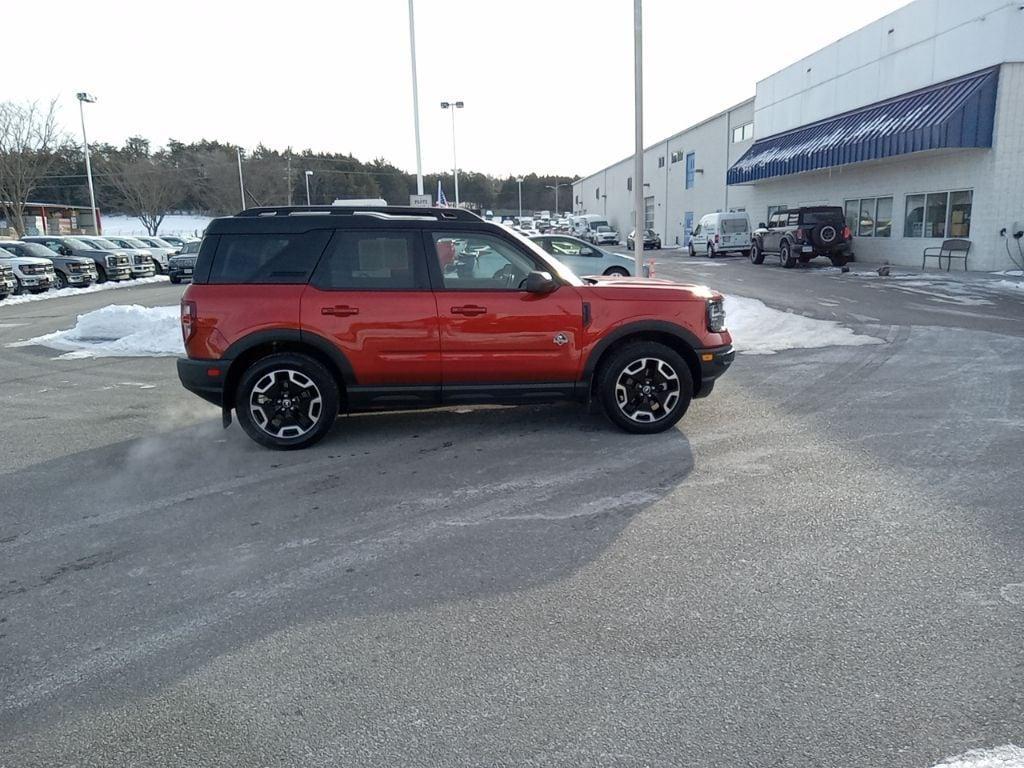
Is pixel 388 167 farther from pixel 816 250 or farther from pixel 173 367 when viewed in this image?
pixel 173 367

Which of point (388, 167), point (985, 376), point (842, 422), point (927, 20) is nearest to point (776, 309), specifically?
point (985, 376)

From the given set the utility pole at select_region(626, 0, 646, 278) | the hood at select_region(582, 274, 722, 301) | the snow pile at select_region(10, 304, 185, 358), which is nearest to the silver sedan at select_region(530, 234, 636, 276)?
the utility pole at select_region(626, 0, 646, 278)

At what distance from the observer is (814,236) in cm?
2605

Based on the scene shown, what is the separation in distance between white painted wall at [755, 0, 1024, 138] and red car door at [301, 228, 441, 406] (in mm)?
22196

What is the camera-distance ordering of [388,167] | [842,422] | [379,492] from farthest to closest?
[388,167]
[842,422]
[379,492]

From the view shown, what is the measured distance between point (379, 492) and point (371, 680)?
2.30 metres

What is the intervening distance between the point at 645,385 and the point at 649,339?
1.35 feet

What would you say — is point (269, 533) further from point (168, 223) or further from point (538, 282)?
point (168, 223)

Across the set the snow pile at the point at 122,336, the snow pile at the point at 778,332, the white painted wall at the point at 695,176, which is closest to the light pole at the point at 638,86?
the snow pile at the point at 778,332

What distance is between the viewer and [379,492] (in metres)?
5.35

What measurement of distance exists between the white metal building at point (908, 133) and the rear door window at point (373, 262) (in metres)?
20.9

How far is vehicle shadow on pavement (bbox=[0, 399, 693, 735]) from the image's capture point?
11.4 ft

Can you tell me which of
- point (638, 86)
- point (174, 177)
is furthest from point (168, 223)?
point (638, 86)

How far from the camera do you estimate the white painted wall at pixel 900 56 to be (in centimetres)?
2133
